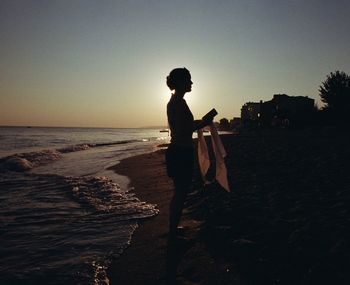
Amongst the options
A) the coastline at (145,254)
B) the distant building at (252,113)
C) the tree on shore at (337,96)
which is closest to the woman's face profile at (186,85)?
the coastline at (145,254)

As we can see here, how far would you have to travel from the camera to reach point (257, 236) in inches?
165

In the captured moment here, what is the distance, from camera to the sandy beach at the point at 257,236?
11.0 ft

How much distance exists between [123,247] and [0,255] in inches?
63.1

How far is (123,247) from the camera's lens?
14.8ft

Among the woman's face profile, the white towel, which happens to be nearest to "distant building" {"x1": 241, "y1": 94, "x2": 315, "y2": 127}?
the white towel

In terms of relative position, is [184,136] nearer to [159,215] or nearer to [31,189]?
[159,215]

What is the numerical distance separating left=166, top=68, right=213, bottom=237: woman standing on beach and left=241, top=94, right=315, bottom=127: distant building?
109 ft

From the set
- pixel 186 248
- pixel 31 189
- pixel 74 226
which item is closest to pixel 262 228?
pixel 186 248

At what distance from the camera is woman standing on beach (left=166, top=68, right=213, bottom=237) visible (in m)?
4.13

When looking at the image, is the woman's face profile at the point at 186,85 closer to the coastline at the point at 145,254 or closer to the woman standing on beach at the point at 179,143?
the woman standing on beach at the point at 179,143

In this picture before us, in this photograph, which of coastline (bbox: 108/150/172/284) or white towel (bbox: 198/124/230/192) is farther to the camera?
white towel (bbox: 198/124/230/192)

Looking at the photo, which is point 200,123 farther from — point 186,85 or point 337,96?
point 337,96

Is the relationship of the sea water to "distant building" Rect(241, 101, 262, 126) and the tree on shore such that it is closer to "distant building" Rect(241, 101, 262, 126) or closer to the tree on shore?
the tree on shore

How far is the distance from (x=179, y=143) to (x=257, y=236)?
1540mm
